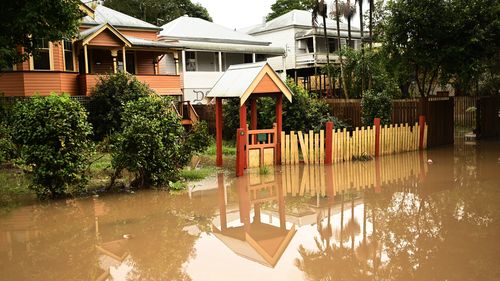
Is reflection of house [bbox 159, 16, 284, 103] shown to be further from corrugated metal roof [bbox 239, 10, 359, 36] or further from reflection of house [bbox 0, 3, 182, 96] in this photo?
corrugated metal roof [bbox 239, 10, 359, 36]

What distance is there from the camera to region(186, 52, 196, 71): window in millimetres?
33812

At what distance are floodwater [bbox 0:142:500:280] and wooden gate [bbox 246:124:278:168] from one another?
174 cm

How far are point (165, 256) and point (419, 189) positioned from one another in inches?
299

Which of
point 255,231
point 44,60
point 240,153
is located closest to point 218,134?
point 240,153

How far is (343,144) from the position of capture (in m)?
17.5

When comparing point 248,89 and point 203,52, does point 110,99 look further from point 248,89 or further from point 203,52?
point 203,52

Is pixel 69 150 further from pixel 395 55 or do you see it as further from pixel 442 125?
pixel 442 125

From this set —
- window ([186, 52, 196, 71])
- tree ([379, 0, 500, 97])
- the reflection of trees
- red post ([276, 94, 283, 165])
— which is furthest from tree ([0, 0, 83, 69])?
window ([186, 52, 196, 71])

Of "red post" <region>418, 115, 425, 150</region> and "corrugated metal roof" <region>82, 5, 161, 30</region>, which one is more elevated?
"corrugated metal roof" <region>82, 5, 161, 30</region>

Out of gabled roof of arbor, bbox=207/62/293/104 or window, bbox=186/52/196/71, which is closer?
gabled roof of arbor, bbox=207/62/293/104

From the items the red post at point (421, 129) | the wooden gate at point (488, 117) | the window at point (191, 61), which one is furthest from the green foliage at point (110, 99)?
the wooden gate at point (488, 117)

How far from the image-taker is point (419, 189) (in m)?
12.9

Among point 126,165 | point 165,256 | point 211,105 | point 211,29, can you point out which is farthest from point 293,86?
point 211,29

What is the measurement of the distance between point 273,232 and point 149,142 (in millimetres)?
5018
